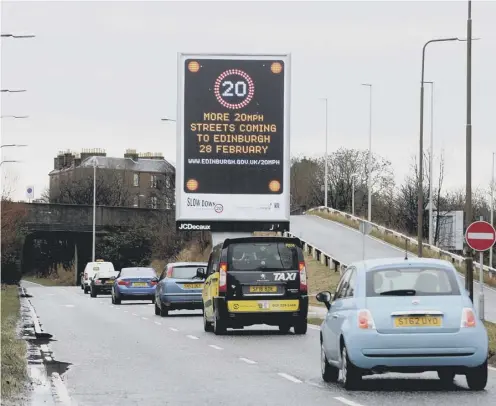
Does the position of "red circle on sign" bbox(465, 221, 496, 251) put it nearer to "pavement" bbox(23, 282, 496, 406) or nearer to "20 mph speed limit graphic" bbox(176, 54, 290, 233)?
"pavement" bbox(23, 282, 496, 406)

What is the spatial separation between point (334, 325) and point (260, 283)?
1148 centimetres

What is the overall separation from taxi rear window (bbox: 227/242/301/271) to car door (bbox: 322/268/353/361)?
10.6 m

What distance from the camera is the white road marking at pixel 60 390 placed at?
14.7 metres

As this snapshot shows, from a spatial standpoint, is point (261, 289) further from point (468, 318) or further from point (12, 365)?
point (468, 318)

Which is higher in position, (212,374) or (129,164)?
(129,164)

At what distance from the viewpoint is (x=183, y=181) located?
4322 cm

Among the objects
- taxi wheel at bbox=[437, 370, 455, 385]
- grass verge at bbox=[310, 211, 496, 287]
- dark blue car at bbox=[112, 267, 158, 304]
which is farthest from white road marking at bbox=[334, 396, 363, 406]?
grass verge at bbox=[310, 211, 496, 287]

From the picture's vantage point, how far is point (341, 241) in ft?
248

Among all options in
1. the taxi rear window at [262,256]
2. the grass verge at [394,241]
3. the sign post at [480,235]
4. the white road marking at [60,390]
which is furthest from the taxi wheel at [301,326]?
the grass verge at [394,241]

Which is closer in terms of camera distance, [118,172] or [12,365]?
[12,365]

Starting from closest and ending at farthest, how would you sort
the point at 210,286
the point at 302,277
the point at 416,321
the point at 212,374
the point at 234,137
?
1. the point at 416,321
2. the point at 212,374
3. the point at 302,277
4. the point at 210,286
5. the point at 234,137

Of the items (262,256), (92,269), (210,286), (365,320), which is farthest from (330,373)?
(92,269)

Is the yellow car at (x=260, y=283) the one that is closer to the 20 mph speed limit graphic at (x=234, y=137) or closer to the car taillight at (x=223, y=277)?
the car taillight at (x=223, y=277)

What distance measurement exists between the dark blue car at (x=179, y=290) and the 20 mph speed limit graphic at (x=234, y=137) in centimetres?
387
